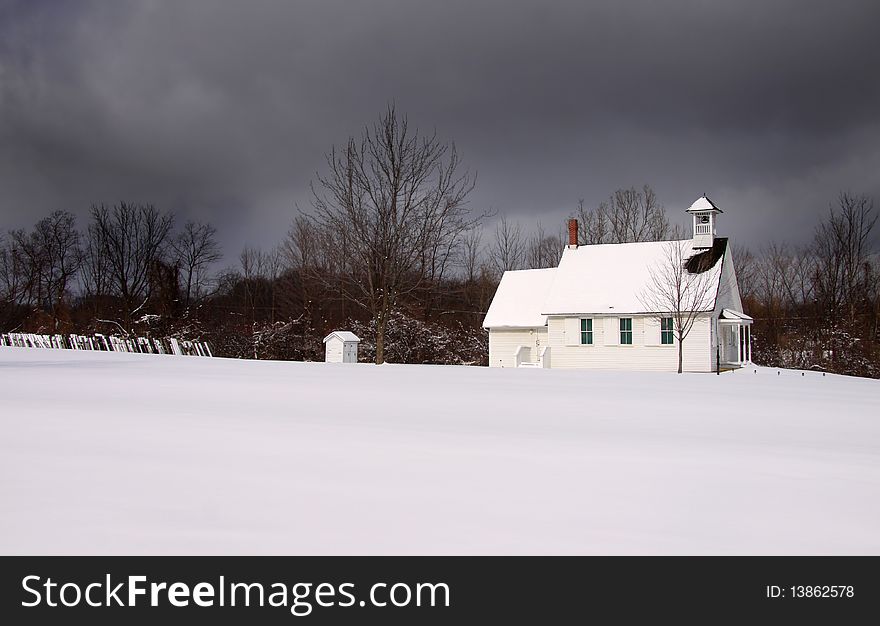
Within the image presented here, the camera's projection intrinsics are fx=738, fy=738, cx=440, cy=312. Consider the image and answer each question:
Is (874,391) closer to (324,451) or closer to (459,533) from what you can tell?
(324,451)

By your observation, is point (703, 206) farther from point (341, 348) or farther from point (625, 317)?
point (341, 348)

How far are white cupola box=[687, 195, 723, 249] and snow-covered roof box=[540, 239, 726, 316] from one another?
1.87 feet

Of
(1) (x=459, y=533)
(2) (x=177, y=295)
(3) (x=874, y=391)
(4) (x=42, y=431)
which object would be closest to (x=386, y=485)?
(1) (x=459, y=533)

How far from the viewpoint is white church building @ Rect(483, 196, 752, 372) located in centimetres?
3425

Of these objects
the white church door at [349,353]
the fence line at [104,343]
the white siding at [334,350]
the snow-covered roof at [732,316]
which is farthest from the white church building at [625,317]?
the fence line at [104,343]

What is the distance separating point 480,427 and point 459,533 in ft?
16.8

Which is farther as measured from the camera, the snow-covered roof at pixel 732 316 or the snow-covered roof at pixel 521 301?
the snow-covered roof at pixel 521 301

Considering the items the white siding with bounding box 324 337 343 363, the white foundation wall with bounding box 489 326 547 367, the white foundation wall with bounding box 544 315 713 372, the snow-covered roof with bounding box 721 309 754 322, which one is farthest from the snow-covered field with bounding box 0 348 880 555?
the white foundation wall with bounding box 489 326 547 367

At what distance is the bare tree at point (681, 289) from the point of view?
33406 millimetres

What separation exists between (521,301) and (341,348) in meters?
10.7

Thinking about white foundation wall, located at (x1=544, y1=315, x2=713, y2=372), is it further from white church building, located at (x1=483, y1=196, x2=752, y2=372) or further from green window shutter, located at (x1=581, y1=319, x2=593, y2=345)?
green window shutter, located at (x1=581, y1=319, x2=593, y2=345)

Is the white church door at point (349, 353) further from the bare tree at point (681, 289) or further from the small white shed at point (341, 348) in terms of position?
the bare tree at point (681, 289)

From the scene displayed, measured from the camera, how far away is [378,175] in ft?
124

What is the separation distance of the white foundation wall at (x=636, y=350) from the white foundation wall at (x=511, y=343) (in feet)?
6.71
